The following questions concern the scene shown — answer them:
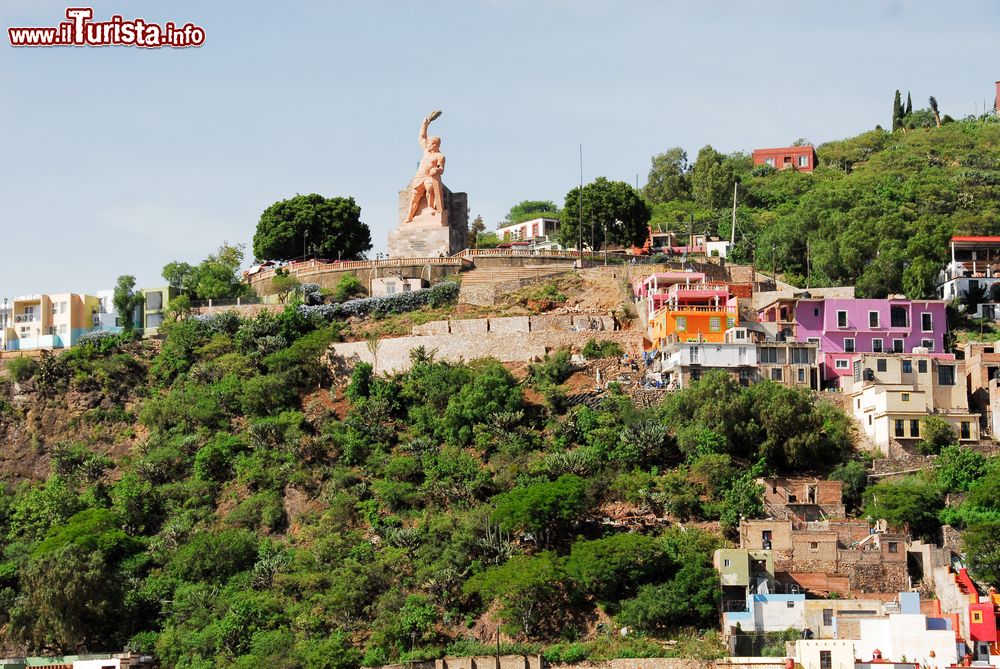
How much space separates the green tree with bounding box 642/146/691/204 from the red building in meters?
4.73

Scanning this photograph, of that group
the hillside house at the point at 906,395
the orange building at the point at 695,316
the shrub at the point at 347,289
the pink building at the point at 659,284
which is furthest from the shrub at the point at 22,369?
the hillside house at the point at 906,395

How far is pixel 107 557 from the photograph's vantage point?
181 feet

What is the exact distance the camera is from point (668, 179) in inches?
3888

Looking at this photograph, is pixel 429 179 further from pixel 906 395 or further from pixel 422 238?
pixel 906 395

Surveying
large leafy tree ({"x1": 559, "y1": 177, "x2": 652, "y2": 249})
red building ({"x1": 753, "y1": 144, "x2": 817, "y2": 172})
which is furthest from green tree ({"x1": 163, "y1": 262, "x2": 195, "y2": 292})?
red building ({"x1": 753, "y1": 144, "x2": 817, "y2": 172})

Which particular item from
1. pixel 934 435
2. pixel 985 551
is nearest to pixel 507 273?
pixel 934 435

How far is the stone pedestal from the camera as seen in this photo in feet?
243

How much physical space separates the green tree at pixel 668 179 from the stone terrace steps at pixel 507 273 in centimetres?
2709

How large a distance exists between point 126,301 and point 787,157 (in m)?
43.5

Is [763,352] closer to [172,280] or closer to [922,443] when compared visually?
[922,443]

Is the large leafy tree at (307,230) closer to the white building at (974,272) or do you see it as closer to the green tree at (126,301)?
the green tree at (126,301)

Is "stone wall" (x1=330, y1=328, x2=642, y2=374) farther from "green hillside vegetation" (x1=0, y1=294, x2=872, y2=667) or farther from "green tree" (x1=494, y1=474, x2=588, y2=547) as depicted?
"green tree" (x1=494, y1=474, x2=588, y2=547)

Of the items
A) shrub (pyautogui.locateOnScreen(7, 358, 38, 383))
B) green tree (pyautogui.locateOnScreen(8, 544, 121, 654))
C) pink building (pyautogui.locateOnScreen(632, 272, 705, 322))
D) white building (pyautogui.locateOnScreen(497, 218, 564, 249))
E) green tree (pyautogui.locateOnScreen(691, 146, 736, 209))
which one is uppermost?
green tree (pyautogui.locateOnScreen(691, 146, 736, 209))

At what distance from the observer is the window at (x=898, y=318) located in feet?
203
